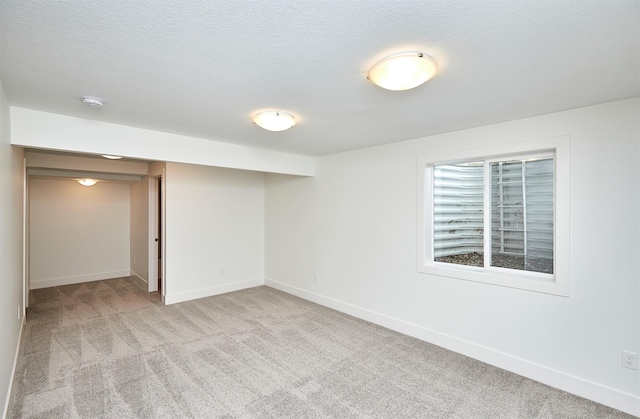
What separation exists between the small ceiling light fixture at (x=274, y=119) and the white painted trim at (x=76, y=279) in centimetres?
577

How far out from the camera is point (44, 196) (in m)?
5.62

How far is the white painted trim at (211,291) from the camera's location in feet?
15.2

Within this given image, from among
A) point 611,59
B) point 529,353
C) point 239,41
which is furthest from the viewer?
point 529,353

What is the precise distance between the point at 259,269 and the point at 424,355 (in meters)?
3.54

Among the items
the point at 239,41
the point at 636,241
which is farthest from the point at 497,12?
the point at 636,241

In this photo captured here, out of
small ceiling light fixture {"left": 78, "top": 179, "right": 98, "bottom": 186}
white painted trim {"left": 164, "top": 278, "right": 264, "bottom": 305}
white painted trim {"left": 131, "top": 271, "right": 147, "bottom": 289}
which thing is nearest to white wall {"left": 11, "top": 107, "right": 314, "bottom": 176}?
white painted trim {"left": 164, "top": 278, "right": 264, "bottom": 305}

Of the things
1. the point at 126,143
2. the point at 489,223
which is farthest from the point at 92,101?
the point at 489,223

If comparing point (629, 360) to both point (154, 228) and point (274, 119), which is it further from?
point (154, 228)

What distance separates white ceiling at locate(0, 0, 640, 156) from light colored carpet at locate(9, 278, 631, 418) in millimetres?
2312

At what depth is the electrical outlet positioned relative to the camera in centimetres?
221

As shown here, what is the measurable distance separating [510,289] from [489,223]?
67cm

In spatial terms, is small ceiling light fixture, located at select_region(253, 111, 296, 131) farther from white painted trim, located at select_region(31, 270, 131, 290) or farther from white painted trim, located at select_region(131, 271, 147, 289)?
white painted trim, located at select_region(31, 270, 131, 290)

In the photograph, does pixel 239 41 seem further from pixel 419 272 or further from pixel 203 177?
pixel 203 177

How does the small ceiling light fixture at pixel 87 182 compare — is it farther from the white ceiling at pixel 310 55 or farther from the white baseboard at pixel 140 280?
the white ceiling at pixel 310 55
